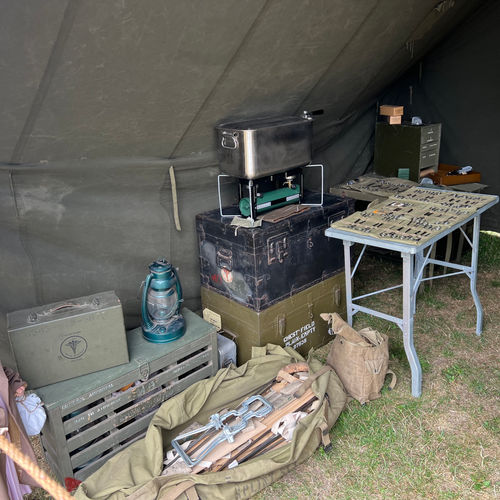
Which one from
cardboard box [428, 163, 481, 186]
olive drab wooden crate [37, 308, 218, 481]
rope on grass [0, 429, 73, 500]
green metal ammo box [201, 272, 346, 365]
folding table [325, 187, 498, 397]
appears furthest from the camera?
cardboard box [428, 163, 481, 186]

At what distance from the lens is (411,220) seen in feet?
9.39

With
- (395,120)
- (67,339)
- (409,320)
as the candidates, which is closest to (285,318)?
(409,320)

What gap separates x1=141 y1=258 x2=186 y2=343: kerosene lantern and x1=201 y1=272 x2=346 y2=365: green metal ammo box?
442 mm

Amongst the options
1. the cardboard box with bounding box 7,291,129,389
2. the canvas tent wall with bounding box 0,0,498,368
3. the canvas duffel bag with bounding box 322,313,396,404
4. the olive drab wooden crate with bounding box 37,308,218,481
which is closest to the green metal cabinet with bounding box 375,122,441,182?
the canvas tent wall with bounding box 0,0,498,368

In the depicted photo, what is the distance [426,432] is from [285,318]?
0.98m

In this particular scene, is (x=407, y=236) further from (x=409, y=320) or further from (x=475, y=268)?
(x=475, y=268)

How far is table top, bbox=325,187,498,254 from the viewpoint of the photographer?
2.58 m

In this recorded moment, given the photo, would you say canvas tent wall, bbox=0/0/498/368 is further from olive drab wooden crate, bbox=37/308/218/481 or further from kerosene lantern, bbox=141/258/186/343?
olive drab wooden crate, bbox=37/308/218/481

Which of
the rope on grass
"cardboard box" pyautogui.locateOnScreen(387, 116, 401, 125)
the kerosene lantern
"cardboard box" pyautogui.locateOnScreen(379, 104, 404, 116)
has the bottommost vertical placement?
the kerosene lantern

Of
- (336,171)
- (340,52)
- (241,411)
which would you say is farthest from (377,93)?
(241,411)

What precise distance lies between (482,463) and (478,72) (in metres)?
3.47

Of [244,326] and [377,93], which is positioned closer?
[244,326]

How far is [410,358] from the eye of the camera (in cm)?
273

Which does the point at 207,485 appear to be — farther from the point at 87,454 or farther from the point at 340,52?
the point at 340,52
